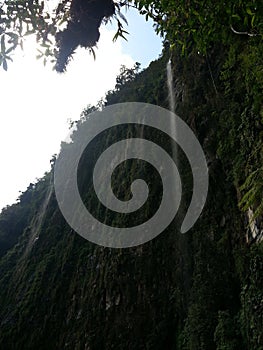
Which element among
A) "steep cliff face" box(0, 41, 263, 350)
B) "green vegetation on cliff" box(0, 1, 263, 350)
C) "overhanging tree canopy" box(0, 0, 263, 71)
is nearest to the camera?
"overhanging tree canopy" box(0, 0, 263, 71)

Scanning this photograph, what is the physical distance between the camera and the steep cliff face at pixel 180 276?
595 cm

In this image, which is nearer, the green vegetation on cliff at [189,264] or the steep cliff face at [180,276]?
the green vegetation on cliff at [189,264]

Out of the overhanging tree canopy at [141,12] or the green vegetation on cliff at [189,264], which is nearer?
the overhanging tree canopy at [141,12]

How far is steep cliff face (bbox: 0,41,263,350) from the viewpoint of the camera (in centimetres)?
595

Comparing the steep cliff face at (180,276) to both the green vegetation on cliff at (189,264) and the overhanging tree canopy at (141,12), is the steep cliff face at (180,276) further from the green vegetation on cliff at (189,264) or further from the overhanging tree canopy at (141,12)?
the overhanging tree canopy at (141,12)

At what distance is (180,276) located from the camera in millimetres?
7949

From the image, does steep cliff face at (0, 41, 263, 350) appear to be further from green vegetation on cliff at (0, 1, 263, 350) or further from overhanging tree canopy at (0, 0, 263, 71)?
overhanging tree canopy at (0, 0, 263, 71)

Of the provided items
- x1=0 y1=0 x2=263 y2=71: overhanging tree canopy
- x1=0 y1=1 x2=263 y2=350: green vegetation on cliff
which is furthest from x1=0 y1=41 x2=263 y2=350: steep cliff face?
x1=0 y1=0 x2=263 y2=71: overhanging tree canopy

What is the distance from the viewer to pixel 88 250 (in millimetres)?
13766

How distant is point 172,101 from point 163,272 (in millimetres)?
6712

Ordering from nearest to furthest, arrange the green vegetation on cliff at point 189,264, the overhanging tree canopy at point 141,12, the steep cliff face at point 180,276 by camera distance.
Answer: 1. the overhanging tree canopy at point 141,12
2. the green vegetation on cliff at point 189,264
3. the steep cliff face at point 180,276

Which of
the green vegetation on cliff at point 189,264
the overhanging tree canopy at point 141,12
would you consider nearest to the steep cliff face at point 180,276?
the green vegetation on cliff at point 189,264

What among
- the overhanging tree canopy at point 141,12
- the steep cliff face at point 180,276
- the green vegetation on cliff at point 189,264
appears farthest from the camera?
the steep cliff face at point 180,276

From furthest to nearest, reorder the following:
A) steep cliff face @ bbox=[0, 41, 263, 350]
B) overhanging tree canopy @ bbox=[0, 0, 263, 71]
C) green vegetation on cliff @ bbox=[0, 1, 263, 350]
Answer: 1. steep cliff face @ bbox=[0, 41, 263, 350]
2. green vegetation on cliff @ bbox=[0, 1, 263, 350]
3. overhanging tree canopy @ bbox=[0, 0, 263, 71]
